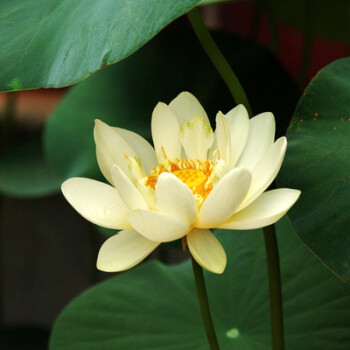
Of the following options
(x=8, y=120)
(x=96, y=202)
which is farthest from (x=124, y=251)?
(x=8, y=120)

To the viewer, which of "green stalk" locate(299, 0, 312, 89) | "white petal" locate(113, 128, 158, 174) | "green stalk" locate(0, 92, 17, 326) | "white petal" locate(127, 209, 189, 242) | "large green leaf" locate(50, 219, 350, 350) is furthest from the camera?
"green stalk" locate(0, 92, 17, 326)

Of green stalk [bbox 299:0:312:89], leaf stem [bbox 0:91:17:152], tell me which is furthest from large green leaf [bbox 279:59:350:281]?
leaf stem [bbox 0:91:17:152]

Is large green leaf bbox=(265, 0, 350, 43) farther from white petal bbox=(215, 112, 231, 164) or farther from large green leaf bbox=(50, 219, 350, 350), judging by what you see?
white petal bbox=(215, 112, 231, 164)

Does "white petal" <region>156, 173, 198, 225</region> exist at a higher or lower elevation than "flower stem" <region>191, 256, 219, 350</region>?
higher

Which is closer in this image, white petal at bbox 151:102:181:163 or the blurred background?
white petal at bbox 151:102:181:163

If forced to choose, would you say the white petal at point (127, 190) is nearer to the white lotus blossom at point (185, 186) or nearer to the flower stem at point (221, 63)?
the white lotus blossom at point (185, 186)

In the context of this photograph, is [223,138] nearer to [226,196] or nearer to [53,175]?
[226,196]

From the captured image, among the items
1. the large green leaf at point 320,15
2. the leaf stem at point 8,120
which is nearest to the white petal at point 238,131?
the large green leaf at point 320,15
